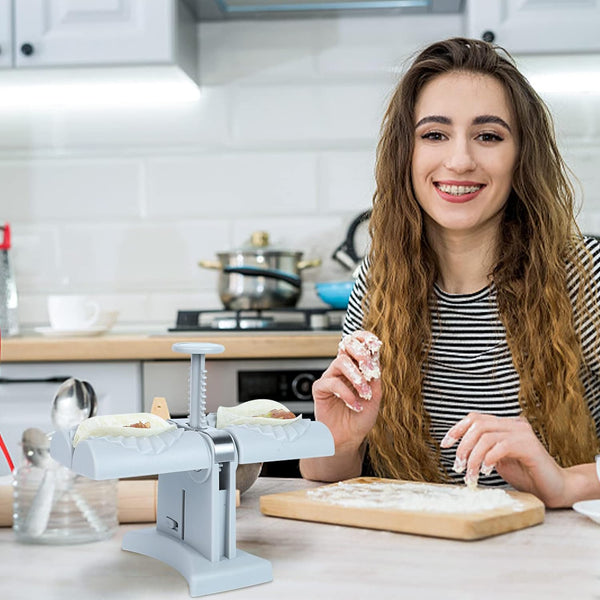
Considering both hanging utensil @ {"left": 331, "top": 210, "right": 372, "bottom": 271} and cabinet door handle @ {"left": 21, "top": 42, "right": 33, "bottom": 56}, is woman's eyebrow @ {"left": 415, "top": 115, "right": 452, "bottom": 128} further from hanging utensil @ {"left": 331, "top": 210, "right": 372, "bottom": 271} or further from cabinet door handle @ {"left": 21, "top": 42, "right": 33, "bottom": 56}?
cabinet door handle @ {"left": 21, "top": 42, "right": 33, "bottom": 56}

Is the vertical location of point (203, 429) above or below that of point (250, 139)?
below

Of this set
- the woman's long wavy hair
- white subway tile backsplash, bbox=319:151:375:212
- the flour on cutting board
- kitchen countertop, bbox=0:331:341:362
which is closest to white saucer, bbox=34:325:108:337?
kitchen countertop, bbox=0:331:341:362

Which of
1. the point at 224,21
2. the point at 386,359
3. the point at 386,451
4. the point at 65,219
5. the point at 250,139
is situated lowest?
the point at 386,451

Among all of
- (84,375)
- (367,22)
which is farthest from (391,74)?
(84,375)

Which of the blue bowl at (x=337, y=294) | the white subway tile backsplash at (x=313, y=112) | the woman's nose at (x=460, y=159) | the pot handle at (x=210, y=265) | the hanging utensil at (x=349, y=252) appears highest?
the white subway tile backsplash at (x=313, y=112)

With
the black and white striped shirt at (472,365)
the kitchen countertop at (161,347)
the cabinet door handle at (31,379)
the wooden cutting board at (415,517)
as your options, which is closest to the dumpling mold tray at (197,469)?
the wooden cutting board at (415,517)

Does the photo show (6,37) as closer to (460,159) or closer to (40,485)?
(460,159)

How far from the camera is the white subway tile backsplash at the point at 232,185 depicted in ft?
9.11

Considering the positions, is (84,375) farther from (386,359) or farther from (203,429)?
(203,429)

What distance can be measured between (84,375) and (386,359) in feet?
3.09

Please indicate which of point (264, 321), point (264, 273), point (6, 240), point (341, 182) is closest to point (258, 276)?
point (264, 273)

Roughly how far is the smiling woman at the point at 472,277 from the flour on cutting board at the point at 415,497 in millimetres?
381

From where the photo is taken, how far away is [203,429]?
84cm

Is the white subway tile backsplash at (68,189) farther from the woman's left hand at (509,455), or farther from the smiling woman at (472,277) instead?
the woman's left hand at (509,455)
